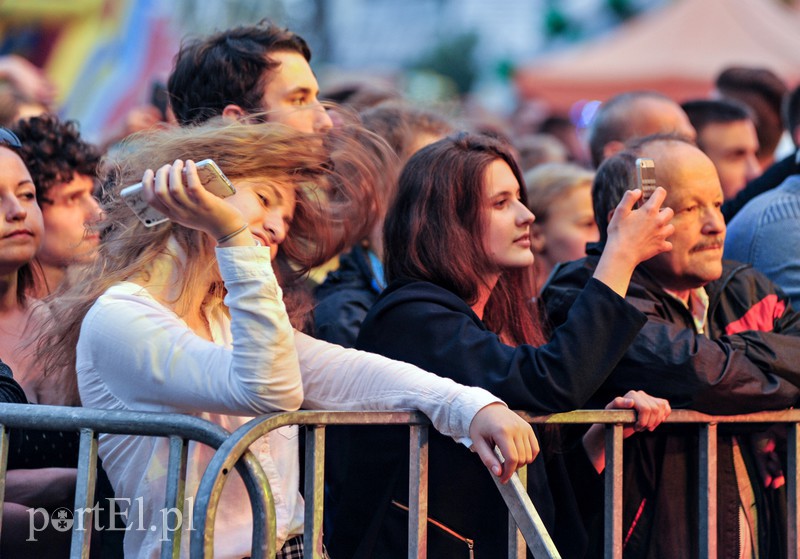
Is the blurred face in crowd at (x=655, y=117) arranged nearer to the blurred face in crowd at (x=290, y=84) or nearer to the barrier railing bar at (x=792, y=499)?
A: the blurred face in crowd at (x=290, y=84)

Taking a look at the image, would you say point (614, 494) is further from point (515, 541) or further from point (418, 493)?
point (418, 493)

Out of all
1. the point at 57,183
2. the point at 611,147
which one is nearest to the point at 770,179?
the point at 611,147

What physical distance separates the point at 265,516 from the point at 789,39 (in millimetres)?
20138

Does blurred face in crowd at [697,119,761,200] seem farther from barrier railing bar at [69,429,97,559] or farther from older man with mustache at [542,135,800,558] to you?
barrier railing bar at [69,429,97,559]

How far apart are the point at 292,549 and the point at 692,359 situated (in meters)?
1.21

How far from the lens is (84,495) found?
242 centimetres

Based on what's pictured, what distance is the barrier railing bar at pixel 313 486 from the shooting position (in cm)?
250

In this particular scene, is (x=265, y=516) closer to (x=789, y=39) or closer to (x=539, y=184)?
(x=539, y=184)

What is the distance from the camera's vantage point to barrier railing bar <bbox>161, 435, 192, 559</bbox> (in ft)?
7.87

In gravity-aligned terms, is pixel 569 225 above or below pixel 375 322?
above

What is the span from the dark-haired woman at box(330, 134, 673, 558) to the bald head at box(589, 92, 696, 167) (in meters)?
1.80

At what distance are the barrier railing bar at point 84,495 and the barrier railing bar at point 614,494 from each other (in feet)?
4.20

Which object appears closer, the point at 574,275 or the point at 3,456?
the point at 3,456

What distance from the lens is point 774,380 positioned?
10.4 ft
